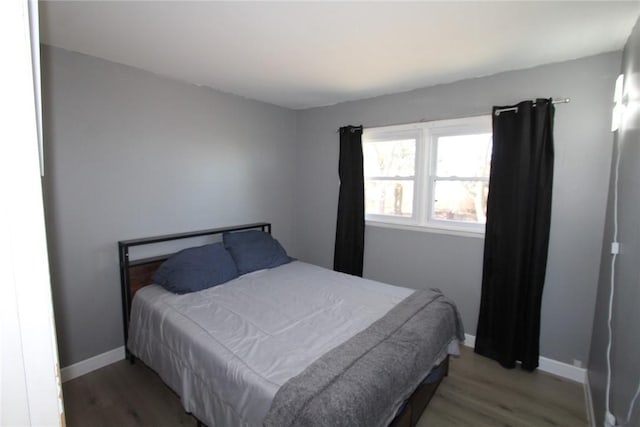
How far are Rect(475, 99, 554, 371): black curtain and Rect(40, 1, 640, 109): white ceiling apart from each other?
1.72ft

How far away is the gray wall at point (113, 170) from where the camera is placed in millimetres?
2189

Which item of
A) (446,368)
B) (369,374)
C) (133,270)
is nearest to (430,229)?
(446,368)

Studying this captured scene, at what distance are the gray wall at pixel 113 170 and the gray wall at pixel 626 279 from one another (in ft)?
10.3

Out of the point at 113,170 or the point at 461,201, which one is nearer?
the point at 113,170

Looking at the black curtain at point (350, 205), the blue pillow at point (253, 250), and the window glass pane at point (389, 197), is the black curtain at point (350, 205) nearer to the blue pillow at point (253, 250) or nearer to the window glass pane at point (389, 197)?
the window glass pane at point (389, 197)

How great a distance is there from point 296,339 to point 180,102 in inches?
94.3

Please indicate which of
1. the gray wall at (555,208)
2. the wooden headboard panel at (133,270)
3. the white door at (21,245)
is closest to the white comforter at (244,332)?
the wooden headboard panel at (133,270)

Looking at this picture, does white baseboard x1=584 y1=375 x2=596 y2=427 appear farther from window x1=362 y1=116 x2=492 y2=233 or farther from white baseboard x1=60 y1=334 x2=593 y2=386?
window x1=362 y1=116 x2=492 y2=233

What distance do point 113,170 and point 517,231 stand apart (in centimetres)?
336

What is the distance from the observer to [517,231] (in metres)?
2.46

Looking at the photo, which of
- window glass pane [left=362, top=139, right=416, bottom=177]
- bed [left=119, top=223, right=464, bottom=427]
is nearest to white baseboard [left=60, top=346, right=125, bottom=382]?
bed [left=119, top=223, right=464, bottom=427]

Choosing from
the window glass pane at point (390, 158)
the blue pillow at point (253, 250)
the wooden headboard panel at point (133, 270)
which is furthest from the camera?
the window glass pane at point (390, 158)

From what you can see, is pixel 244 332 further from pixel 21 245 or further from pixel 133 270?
pixel 21 245

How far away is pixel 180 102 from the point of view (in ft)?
9.25
